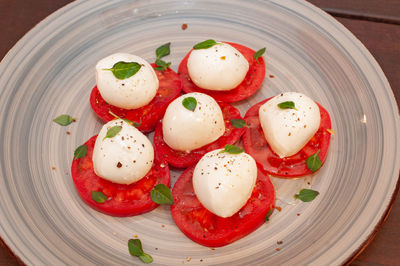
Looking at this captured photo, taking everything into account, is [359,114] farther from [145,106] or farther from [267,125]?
[145,106]

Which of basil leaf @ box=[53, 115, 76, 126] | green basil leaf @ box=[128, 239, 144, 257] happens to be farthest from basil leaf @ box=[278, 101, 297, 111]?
basil leaf @ box=[53, 115, 76, 126]

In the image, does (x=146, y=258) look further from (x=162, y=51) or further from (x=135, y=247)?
(x=162, y=51)

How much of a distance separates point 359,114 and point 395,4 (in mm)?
926

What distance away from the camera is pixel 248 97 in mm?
2133

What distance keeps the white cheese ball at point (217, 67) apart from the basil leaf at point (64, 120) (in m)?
0.60

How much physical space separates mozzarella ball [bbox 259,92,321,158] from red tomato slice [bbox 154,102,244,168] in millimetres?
154

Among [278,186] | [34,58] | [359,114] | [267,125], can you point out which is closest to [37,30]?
[34,58]

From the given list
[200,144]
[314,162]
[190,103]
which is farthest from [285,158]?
[190,103]

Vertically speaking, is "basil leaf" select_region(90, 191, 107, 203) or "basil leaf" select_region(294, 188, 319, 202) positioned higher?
"basil leaf" select_region(294, 188, 319, 202)

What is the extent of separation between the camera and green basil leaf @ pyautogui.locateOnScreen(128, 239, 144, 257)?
1.66 metres

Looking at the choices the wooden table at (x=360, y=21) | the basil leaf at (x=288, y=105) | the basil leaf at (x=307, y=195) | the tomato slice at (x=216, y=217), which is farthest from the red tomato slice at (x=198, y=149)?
the wooden table at (x=360, y=21)

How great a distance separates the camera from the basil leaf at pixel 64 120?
204 cm

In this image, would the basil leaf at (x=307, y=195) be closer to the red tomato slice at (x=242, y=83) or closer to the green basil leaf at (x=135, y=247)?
the red tomato slice at (x=242, y=83)

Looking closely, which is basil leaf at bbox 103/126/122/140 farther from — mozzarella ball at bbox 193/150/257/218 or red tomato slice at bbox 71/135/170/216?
mozzarella ball at bbox 193/150/257/218
